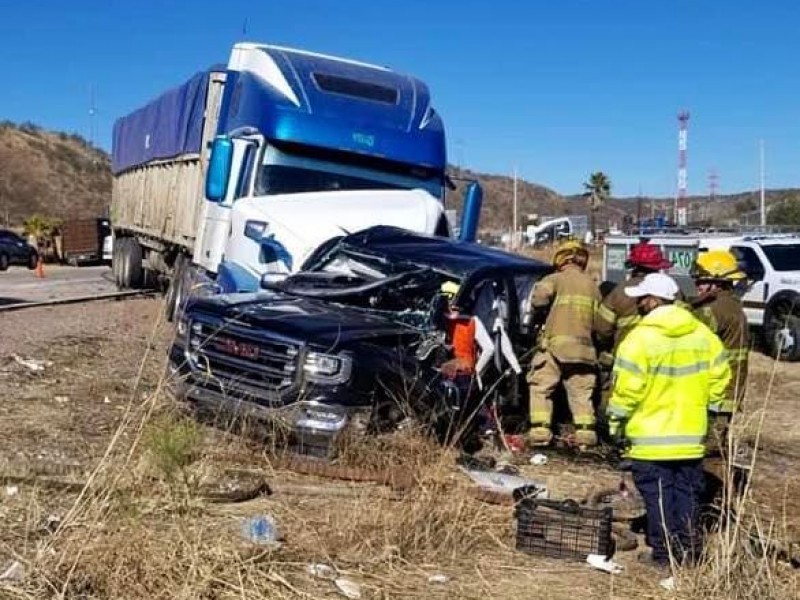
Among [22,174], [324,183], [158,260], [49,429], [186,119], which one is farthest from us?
[22,174]

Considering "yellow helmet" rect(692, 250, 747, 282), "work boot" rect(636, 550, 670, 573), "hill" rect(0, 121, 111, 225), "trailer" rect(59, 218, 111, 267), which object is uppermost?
"hill" rect(0, 121, 111, 225)

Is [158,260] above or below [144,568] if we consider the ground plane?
above

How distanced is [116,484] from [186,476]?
2.25ft

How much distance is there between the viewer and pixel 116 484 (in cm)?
538

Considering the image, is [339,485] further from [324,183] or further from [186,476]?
[324,183]

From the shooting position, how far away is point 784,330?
1656cm

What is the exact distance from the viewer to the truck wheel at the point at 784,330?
16469mm

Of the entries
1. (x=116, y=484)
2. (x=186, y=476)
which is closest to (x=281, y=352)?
(x=186, y=476)

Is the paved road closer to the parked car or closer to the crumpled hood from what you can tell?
the parked car

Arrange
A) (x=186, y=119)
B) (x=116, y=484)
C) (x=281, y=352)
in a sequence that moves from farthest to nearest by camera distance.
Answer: (x=186, y=119), (x=281, y=352), (x=116, y=484)

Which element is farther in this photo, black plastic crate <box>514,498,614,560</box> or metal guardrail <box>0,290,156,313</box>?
metal guardrail <box>0,290,156,313</box>

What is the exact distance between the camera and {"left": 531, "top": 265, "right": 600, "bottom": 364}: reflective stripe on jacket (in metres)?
9.09

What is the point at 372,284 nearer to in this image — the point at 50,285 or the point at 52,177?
the point at 50,285

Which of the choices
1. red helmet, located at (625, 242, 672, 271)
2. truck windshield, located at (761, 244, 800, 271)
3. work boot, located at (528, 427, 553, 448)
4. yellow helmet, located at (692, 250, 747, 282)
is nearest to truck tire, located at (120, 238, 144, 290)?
Answer: truck windshield, located at (761, 244, 800, 271)
